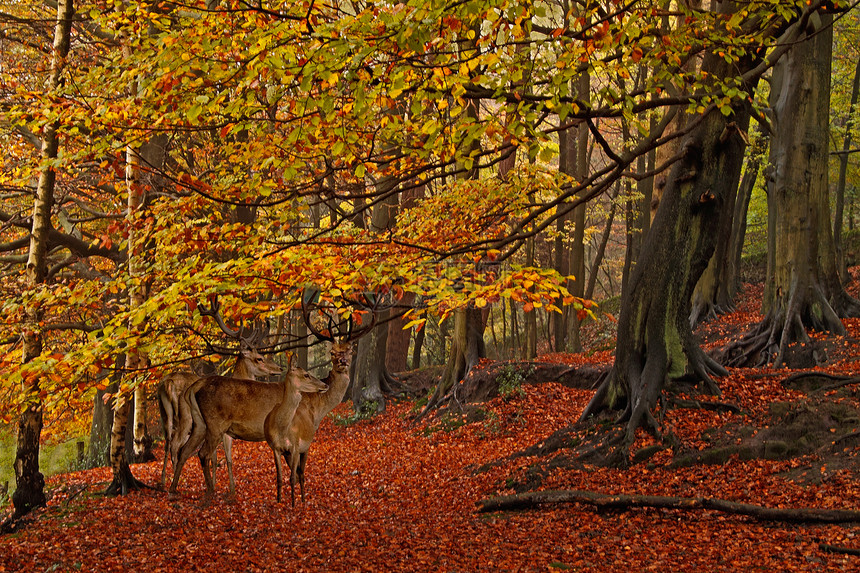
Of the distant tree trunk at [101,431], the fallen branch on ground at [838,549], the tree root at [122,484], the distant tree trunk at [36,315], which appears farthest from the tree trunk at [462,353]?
the fallen branch on ground at [838,549]

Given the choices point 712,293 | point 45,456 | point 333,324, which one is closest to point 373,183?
point 333,324

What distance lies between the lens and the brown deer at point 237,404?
22.8ft

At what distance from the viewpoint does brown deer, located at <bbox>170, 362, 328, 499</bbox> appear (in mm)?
6941

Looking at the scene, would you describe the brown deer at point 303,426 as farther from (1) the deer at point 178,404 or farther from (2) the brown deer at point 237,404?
(1) the deer at point 178,404

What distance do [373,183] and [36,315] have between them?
5.49m

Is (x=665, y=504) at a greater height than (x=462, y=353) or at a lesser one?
lesser

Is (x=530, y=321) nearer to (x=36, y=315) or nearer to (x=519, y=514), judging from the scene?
(x=519, y=514)

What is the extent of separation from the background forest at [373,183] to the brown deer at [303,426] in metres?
0.53

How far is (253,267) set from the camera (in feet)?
21.2

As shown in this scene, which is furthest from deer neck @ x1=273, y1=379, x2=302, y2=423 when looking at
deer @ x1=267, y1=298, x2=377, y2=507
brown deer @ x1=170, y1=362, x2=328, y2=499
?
deer @ x1=267, y1=298, x2=377, y2=507

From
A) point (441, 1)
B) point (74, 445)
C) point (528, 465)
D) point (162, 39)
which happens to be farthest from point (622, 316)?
point (74, 445)

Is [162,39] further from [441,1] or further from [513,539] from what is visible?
[513,539]

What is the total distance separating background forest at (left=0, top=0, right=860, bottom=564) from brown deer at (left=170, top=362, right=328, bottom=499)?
0.51 metres

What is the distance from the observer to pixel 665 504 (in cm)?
693
